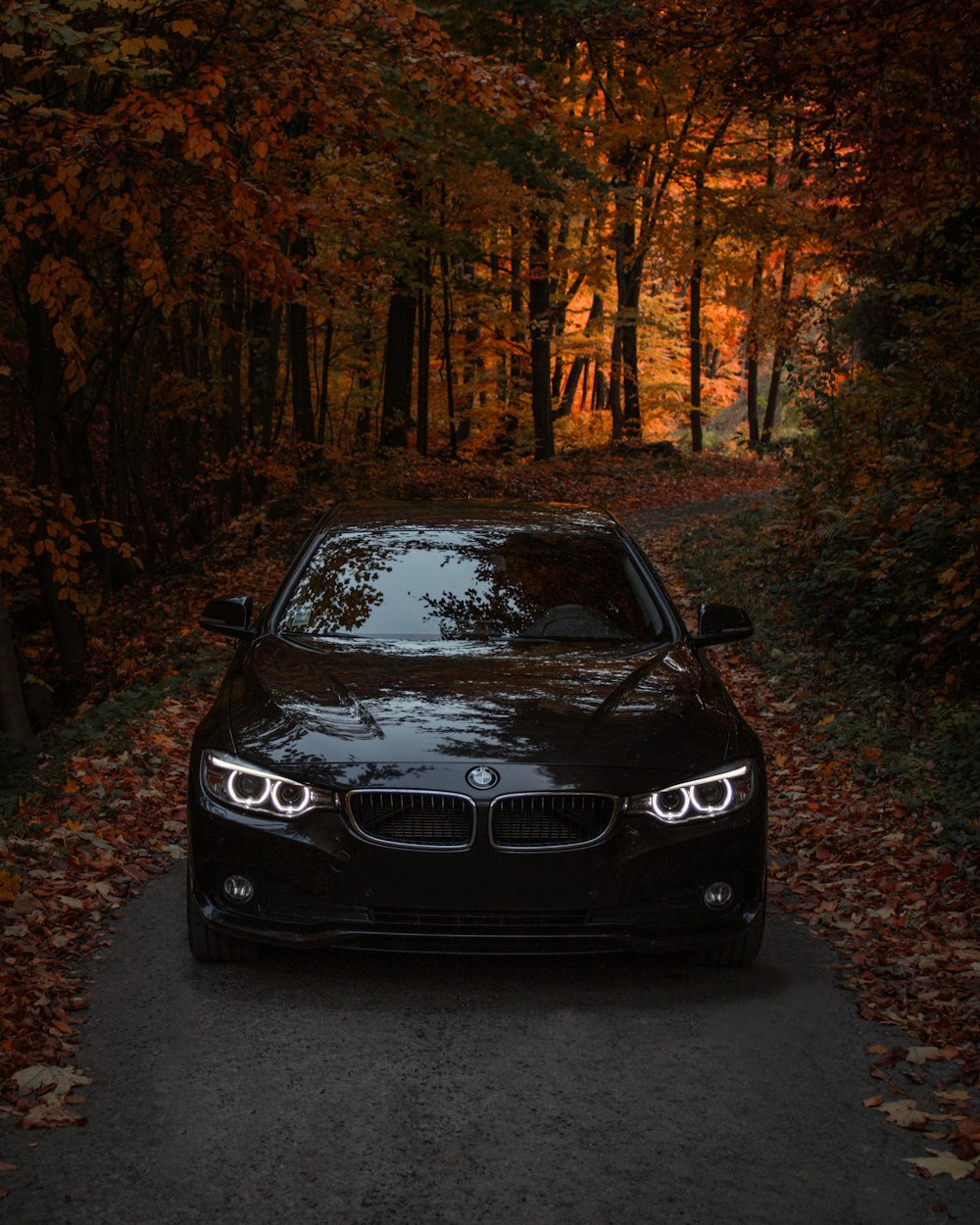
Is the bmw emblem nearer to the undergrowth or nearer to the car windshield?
the car windshield

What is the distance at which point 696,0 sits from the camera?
431 inches

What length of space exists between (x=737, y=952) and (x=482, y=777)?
126 centimetres

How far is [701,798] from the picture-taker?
4.37 m

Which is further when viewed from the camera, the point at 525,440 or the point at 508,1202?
the point at 525,440

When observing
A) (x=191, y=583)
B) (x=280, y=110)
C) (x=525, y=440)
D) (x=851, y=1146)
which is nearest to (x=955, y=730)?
(x=851, y=1146)

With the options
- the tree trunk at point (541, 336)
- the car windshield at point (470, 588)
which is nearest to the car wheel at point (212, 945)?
the car windshield at point (470, 588)

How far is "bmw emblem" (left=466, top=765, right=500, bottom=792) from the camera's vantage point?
4191mm

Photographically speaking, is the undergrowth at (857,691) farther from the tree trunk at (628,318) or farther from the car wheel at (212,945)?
the tree trunk at (628,318)

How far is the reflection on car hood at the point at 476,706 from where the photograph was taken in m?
4.34

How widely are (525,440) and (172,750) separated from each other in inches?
1087

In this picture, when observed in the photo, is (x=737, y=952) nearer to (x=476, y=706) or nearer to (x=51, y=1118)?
(x=476, y=706)

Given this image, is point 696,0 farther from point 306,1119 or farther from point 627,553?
point 306,1119

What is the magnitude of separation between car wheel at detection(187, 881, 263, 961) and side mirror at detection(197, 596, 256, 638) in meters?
1.45

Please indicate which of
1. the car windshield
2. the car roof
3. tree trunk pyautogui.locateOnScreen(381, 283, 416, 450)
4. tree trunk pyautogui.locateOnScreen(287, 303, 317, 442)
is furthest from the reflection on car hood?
tree trunk pyautogui.locateOnScreen(381, 283, 416, 450)
